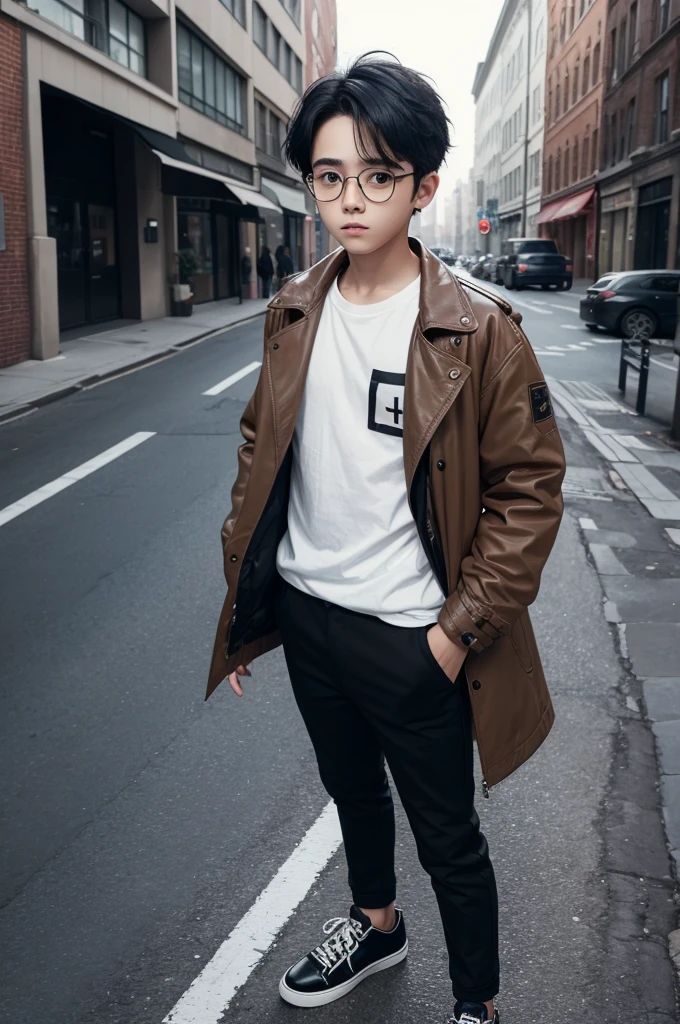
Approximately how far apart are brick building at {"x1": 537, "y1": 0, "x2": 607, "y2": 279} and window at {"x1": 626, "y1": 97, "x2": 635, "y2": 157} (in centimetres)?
578

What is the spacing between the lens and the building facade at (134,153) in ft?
54.1

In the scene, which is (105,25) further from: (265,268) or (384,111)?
(384,111)

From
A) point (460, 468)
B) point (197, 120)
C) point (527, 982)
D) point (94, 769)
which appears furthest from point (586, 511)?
point (197, 120)

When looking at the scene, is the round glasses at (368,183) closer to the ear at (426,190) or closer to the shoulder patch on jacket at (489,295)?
the ear at (426,190)

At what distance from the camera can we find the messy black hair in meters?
1.96

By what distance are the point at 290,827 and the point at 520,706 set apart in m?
1.48

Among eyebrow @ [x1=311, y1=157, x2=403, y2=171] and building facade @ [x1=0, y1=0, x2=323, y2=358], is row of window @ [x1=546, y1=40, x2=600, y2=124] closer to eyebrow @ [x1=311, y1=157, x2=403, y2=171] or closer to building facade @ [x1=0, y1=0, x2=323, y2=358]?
building facade @ [x1=0, y1=0, x2=323, y2=358]

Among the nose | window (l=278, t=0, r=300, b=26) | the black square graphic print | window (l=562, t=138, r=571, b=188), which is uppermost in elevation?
window (l=278, t=0, r=300, b=26)

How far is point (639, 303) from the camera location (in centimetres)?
2122

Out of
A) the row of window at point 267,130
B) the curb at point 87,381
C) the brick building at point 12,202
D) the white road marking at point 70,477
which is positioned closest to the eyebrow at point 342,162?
the white road marking at point 70,477

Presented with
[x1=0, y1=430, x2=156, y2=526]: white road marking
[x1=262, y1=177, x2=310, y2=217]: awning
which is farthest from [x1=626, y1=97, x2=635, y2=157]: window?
[x1=0, y1=430, x2=156, y2=526]: white road marking

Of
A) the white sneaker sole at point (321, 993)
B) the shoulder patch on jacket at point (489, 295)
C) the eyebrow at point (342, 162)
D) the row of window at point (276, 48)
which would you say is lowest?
the white sneaker sole at point (321, 993)

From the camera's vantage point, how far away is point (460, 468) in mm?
2023

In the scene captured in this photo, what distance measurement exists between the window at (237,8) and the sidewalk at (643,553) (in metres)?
24.7
